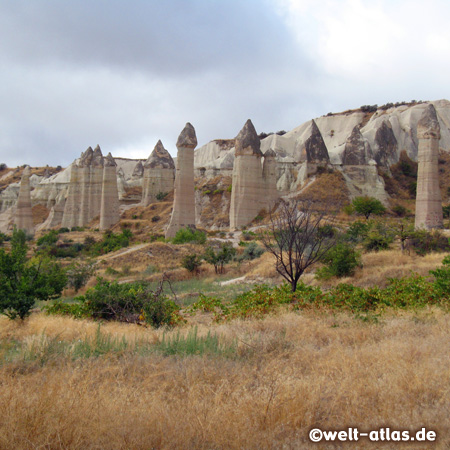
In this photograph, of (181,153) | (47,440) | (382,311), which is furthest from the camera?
(181,153)

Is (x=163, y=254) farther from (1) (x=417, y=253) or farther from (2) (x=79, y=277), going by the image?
(1) (x=417, y=253)

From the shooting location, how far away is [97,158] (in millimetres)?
46469

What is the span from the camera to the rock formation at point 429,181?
76.3 ft

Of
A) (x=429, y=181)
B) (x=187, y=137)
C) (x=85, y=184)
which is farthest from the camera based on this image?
(x=85, y=184)

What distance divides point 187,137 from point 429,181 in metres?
16.1

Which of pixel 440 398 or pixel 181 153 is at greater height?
pixel 181 153

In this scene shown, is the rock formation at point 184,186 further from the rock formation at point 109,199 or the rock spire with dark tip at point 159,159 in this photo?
the rock spire with dark tip at point 159,159

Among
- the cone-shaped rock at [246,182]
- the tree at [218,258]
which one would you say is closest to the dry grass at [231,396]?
the tree at [218,258]

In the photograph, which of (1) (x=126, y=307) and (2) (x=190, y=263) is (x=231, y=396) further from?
(2) (x=190, y=263)

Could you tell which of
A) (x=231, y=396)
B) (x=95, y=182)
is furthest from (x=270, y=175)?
(x=231, y=396)

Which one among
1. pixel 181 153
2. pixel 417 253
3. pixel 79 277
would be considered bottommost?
pixel 79 277

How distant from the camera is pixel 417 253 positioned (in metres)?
17.3

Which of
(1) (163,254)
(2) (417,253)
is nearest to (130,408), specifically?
(2) (417,253)

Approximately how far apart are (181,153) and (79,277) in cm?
1544
